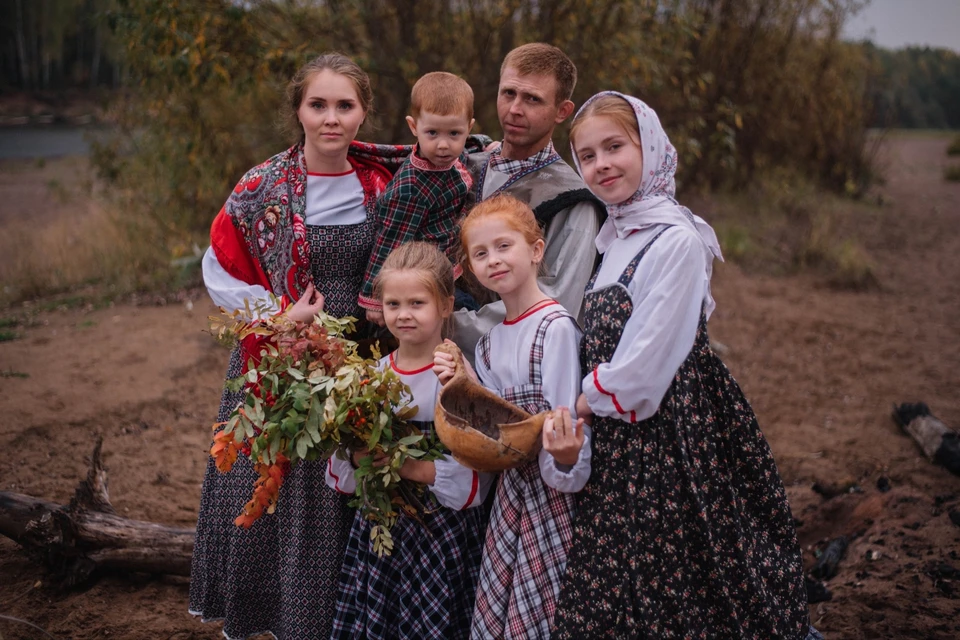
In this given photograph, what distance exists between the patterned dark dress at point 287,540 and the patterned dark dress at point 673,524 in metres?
0.83

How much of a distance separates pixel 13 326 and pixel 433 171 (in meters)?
5.48

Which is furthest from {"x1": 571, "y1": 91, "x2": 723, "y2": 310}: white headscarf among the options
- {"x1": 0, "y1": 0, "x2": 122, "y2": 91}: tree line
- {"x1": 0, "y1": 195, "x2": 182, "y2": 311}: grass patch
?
{"x1": 0, "y1": 0, "x2": 122, "y2": 91}: tree line

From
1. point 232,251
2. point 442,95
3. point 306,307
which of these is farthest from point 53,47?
point 442,95

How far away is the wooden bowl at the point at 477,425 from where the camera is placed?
6.86 feet

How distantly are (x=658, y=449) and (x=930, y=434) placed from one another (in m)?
3.52

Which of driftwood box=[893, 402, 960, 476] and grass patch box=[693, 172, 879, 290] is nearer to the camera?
driftwood box=[893, 402, 960, 476]

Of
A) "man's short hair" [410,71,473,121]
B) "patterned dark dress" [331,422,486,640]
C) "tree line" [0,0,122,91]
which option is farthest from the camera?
"tree line" [0,0,122,91]

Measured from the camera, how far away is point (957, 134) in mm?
18859

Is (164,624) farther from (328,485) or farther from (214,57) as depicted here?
(214,57)

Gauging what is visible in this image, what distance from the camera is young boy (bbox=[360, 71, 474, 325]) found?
2.57 m

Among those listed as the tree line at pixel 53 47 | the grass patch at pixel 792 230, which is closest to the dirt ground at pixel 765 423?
the grass patch at pixel 792 230

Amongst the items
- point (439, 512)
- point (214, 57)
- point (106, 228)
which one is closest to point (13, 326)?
point (106, 228)

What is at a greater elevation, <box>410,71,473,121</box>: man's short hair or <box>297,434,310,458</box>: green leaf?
<box>410,71,473,121</box>: man's short hair

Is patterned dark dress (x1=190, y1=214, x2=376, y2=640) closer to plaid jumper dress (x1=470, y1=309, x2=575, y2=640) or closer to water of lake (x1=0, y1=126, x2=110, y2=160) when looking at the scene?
plaid jumper dress (x1=470, y1=309, x2=575, y2=640)
